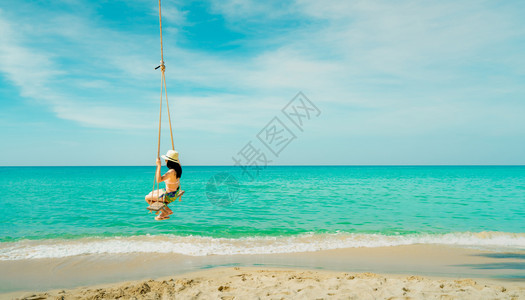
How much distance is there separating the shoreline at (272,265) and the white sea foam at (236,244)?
51 cm

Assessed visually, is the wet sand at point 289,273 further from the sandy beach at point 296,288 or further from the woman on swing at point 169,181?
the woman on swing at point 169,181

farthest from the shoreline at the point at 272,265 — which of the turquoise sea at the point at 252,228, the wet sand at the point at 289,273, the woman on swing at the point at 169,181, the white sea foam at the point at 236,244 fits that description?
the woman on swing at the point at 169,181

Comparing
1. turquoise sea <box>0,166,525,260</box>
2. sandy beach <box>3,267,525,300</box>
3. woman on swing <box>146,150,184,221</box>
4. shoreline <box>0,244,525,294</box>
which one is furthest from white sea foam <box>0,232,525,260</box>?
woman on swing <box>146,150,184,221</box>

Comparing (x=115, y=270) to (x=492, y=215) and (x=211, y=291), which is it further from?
(x=492, y=215)

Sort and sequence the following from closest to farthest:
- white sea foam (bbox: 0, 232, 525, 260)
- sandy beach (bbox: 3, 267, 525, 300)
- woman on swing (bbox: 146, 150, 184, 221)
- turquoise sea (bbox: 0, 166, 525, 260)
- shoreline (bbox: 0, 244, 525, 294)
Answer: sandy beach (bbox: 3, 267, 525, 300) < woman on swing (bbox: 146, 150, 184, 221) < shoreline (bbox: 0, 244, 525, 294) < white sea foam (bbox: 0, 232, 525, 260) < turquoise sea (bbox: 0, 166, 525, 260)

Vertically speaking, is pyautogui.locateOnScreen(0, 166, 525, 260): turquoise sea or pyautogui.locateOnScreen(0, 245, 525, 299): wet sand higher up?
pyautogui.locateOnScreen(0, 245, 525, 299): wet sand

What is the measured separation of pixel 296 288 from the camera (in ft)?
18.7

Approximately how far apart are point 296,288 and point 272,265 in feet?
7.41

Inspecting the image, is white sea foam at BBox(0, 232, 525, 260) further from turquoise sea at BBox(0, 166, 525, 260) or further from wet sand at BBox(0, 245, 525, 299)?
wet sand at BBox(0, 245, 525, 299)

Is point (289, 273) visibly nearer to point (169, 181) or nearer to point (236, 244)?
point (169, 181)

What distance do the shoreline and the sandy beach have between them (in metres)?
0.60

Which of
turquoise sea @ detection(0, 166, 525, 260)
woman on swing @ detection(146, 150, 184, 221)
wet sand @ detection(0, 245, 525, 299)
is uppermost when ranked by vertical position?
woman on swing @ detection(146, 150, 184, 221)

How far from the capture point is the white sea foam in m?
9.30

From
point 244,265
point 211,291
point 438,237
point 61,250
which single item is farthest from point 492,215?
point 61,250
